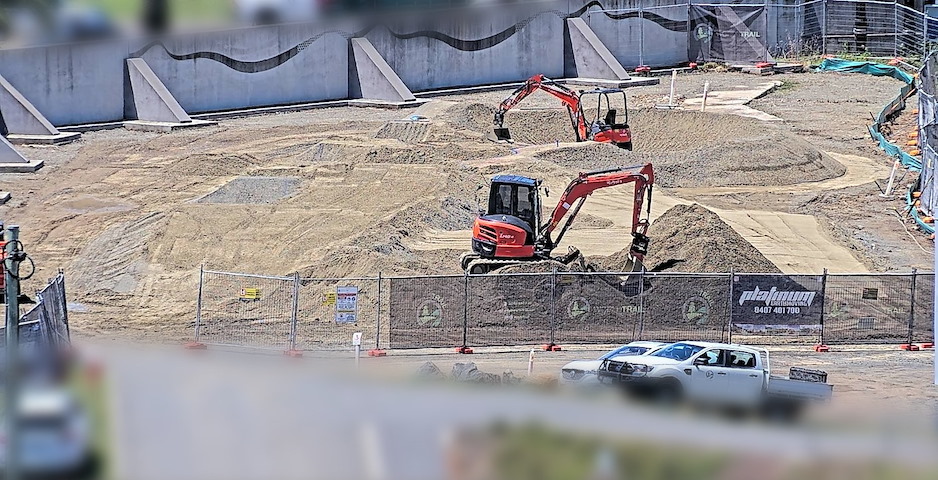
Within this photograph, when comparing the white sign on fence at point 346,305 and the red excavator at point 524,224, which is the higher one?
the red excavator at point 524,224

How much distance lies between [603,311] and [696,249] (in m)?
3.94

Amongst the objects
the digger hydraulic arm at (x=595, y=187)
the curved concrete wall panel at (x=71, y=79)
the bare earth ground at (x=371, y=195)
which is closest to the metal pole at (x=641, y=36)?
the bare earth ground at (x=371, y=195)

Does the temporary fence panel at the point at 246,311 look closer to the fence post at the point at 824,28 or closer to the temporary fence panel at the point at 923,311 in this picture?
the temporary fence panel at the point at 923,311

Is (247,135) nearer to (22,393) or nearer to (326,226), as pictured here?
(326,226)

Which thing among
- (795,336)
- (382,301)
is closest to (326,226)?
(382,301)

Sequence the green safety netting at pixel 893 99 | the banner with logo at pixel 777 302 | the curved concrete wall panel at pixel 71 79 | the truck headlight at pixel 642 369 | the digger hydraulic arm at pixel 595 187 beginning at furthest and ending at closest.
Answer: the curved concrete wall panel at pixel 71 79
the green safety netting at pixel 893 99
the digger hydraulic arm at pixel 595 187
the banner with logo at pixel 777 302
the truck headlight at pixel 642 369

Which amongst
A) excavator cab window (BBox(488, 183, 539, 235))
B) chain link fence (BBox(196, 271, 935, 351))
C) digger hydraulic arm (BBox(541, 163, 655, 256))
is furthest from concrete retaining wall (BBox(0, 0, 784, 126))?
digger hydraulic arm (BBox(541, 163, 655, 256))

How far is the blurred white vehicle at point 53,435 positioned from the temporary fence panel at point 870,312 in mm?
17926

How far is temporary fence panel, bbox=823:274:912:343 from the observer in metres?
24.4

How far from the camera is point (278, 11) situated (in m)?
51.1

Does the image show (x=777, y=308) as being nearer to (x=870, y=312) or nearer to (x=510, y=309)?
(x=870, y=312)

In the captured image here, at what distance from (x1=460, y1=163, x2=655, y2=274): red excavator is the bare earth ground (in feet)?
3.70

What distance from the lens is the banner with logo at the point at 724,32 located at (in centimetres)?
6450

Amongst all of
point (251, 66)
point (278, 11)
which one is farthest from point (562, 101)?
point (251, 66)
